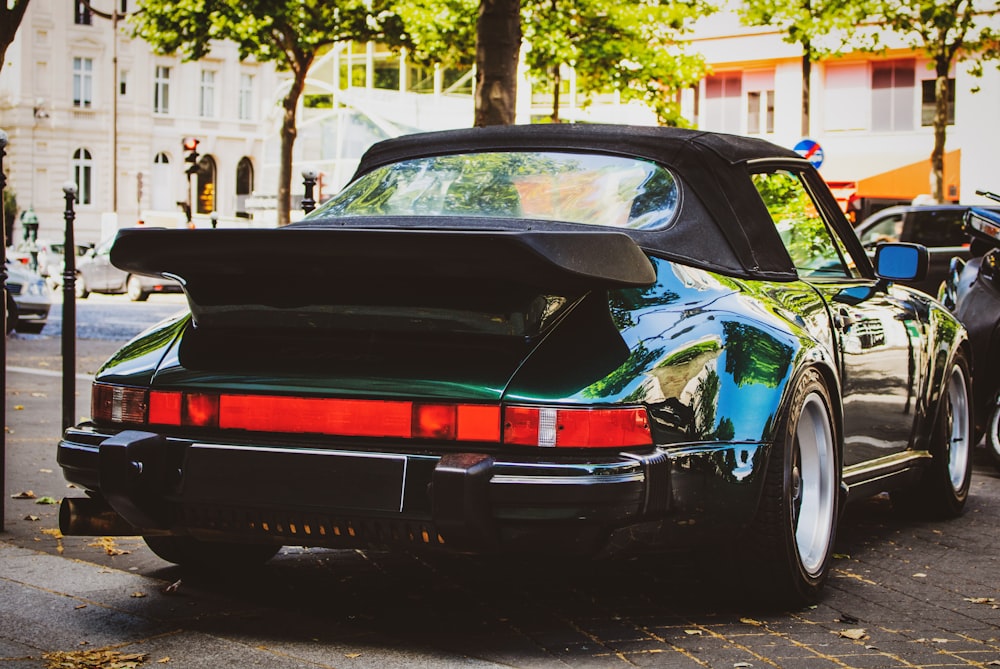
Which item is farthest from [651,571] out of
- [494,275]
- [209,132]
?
[209,132]

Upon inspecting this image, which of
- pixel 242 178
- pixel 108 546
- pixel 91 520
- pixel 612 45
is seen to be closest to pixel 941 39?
pixel 612 45

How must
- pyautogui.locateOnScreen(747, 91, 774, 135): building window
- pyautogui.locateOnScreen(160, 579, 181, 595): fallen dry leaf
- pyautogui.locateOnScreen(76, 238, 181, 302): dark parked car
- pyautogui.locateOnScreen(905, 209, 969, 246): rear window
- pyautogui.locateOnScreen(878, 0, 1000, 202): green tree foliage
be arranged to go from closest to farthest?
pyautogui.locateOnScreen(160, 579, 181, 595): fallen dry leaf → pyautogui.locateOnScreen(905, 209, 969, 246): rear window → pyautogui.locateOnScreen(878, 0, 1000, 202): green tree foliage → pyautogui.locateOnScreen(76, 238, 181, 302): dark parked car → pyautogui.locateOnScreen(747, 91, 774, 135): building window

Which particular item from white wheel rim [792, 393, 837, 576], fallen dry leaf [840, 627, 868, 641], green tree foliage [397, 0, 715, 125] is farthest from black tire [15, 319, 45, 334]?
fallen dry leaf [840, 627, 868, 641]

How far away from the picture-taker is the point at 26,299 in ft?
66.9

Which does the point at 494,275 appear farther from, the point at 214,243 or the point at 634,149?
the point at 634,149

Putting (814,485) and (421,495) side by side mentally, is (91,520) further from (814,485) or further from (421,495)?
(814,485)

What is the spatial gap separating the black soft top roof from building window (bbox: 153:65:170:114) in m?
73.4

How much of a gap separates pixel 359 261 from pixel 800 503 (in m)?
1.76

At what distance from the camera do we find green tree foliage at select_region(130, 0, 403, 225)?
88.3 feet

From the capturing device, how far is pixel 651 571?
5043mm

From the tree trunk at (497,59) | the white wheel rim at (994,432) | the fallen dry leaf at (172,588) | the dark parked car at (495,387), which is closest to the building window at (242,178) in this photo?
the tree trunk at (497,59)

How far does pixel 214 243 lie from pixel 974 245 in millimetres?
6139

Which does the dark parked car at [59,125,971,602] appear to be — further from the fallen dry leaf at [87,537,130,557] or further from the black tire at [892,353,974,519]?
the black tire at [892,353,974,519]

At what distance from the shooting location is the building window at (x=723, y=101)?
4547 cm
